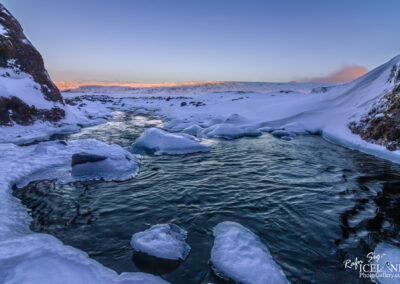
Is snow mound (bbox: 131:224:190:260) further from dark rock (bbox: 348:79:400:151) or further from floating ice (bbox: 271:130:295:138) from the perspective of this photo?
floating ice (bbox: 271:130:295:138)

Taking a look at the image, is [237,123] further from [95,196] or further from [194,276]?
[194,276]

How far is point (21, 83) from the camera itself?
14859 mm

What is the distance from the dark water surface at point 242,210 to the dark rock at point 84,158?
3.04 ft

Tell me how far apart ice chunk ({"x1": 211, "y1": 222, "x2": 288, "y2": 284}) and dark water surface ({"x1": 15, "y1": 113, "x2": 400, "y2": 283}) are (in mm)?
175

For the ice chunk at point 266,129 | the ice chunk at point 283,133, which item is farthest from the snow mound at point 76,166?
the ice chunk at point 266,129

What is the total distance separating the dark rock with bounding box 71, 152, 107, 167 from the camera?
22.0 ft

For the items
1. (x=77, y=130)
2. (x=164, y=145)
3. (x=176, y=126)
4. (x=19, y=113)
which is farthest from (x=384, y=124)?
(x=19, y=113)

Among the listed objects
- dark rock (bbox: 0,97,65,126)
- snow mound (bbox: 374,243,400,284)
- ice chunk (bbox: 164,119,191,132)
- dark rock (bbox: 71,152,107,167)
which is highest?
dark rock (bbox: 0,97,65,126)

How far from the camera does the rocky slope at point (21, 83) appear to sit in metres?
13.3

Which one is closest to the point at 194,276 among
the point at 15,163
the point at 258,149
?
the point at 15,163

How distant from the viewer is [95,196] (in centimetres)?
541

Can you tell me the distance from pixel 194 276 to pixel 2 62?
1934cm

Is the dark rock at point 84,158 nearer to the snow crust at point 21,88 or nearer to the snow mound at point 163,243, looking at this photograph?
the snow mound at point 163,243

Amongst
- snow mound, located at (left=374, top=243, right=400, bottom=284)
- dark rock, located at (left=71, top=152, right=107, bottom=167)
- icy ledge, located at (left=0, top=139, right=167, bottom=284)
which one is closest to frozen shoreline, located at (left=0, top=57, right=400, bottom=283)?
icy ledge, located at (left=0, top=139, right=167, bottom=284)
